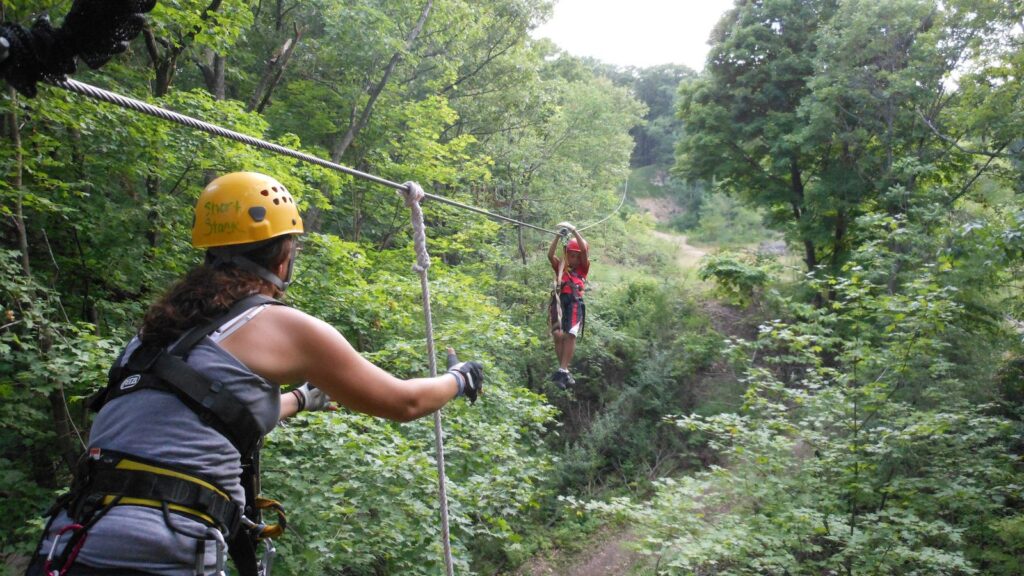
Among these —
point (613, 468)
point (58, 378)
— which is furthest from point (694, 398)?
point (58, 378)

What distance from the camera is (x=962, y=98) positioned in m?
9.59

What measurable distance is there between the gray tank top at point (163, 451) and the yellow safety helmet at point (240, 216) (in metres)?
0.30

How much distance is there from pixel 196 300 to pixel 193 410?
0.27 metres

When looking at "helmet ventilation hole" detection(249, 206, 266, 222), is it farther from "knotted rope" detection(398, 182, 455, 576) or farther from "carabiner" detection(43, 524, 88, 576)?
"knotted rope" detection(398, 182, 455, 576)

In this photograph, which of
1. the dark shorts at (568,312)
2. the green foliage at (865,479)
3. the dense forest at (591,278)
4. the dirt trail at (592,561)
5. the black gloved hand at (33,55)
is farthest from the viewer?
the dirt trail at (592,561)

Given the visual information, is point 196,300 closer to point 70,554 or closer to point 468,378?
point 70,554

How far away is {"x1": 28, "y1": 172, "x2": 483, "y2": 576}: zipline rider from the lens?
1.35 m

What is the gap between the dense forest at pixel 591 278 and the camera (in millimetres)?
5199

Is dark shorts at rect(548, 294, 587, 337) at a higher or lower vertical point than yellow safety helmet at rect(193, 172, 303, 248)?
lower

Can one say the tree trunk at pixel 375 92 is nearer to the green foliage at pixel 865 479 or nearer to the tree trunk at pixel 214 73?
the tree trunk at pixel 214 73

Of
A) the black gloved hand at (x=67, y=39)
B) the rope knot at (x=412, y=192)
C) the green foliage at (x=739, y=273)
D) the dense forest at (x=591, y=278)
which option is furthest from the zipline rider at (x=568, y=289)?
the green foliage at (x=739, y=273)

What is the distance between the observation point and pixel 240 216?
1.68 meters

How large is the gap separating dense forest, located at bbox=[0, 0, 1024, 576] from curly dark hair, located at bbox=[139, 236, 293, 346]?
890mm

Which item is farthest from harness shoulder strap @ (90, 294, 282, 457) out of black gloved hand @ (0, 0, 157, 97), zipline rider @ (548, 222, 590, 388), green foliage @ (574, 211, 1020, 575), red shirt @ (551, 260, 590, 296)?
red shirt @ (551, 260, 590, 296)
